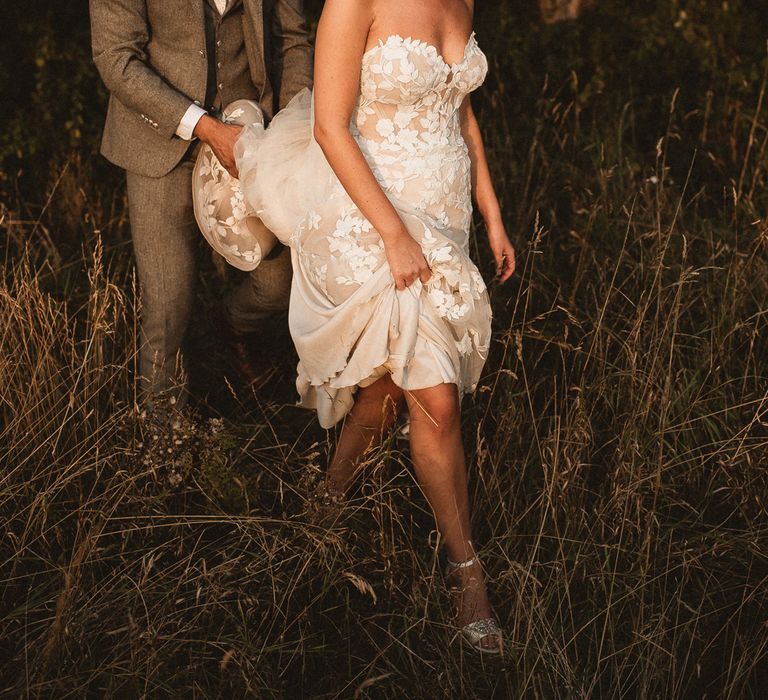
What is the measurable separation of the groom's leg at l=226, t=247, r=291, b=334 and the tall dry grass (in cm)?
35

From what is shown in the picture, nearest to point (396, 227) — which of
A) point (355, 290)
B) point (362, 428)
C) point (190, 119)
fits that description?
point (355, 290)

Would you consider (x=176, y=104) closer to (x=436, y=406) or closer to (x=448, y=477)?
(x=436, y=406)

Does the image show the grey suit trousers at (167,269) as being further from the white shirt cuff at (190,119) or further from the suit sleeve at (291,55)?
the suit sleeve at (291,55)

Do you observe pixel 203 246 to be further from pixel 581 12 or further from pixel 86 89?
pixel 581 12

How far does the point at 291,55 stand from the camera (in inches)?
137

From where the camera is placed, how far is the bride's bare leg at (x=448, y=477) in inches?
110

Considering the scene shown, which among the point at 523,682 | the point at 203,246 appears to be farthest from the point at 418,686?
the point at 203,246

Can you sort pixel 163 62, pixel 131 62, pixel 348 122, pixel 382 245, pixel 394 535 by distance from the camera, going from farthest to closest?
pixel 163 62, pixel 131 62, pixel 394 535, pixel 382 245, pixel 348 122

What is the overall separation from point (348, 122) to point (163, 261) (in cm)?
106

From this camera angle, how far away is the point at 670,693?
2.59m

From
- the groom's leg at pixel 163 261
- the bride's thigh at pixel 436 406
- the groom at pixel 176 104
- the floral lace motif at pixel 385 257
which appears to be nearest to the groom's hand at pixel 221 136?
the groom at pixel 176 104

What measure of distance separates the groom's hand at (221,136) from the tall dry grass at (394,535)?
1.63 feet

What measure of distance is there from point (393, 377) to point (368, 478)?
0.52 metres

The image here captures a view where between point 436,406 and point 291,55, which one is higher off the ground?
point 291,55
